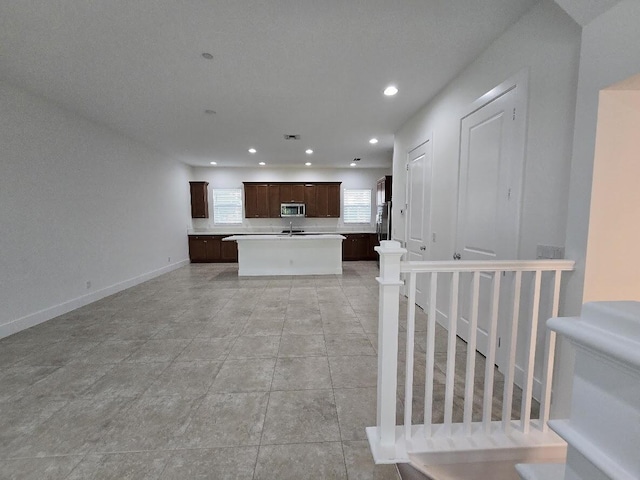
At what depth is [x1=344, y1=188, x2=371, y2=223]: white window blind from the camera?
818 centimetres

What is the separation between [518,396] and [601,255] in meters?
1.20

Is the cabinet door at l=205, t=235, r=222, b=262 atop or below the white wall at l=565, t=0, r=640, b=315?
below

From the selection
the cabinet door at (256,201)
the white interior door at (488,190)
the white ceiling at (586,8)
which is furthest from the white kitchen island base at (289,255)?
the white ceiling at (586,8)

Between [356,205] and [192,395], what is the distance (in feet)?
22.7

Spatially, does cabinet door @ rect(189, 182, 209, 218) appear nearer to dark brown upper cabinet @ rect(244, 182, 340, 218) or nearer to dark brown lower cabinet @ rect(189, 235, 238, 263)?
dark brown lower cabinet @ rect(189, 235, 238, 263)

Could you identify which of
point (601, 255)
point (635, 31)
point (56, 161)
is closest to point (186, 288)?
point (56, 161)

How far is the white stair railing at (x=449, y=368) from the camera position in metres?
1.41

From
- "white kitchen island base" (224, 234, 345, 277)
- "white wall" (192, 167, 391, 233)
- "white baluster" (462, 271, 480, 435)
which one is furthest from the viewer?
"white wall" (192, 167, 391, 233)

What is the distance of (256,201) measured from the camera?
781cm

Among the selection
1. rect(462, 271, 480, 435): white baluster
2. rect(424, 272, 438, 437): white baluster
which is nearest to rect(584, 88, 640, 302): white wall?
rect(462, 271, 480, 435): white baluster

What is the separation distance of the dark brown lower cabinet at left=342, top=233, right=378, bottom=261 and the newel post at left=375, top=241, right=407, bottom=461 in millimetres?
6321

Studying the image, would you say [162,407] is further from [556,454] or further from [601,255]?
[601,255]

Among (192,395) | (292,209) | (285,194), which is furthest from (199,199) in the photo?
(192,395)

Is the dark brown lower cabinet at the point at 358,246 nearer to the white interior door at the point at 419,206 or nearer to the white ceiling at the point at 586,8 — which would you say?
the white interior door at the point at 419,206
